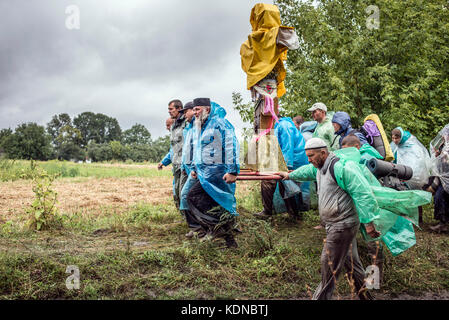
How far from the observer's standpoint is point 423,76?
8.84 meters

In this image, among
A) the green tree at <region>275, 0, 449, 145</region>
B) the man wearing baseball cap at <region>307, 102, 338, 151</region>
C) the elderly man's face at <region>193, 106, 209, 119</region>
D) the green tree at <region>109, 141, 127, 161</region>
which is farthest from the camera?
the green tree at <region>109, 141, 127, 161</region>

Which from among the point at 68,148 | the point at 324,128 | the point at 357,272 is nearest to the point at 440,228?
the point at 324,128

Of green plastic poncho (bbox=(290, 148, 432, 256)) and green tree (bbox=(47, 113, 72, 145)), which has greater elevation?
green tree (bbox=(47, 113, 72, 145))

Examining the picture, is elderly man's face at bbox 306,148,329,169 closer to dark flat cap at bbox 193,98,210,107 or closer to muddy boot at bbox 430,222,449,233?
dark flat cap at bbox 193,98,210,107

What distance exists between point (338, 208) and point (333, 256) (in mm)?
403

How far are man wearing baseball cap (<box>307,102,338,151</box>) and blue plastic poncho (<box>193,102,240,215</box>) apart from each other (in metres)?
1.74

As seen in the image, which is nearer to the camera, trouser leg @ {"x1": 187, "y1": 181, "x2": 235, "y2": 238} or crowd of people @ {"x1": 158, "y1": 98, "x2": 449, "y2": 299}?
crowd of people @ {"x1": 158, "y1": 98, "x2": 449, "y2": 299}

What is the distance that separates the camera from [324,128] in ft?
18.8

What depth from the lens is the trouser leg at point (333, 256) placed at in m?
2.89

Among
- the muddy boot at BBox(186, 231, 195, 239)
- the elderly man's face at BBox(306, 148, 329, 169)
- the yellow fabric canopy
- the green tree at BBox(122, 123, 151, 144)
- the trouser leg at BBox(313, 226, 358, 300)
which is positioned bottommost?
the muddy boot at BBox(186, 231, 195, 239)

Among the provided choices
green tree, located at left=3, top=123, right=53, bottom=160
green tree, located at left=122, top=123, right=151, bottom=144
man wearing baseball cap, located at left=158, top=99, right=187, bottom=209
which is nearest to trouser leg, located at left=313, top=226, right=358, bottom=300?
man wearing baseball cap, located at left=158, top=99, right=187, bottom=209

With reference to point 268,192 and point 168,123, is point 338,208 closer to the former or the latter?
point 268,192

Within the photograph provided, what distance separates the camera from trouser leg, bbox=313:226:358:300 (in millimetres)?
2893
